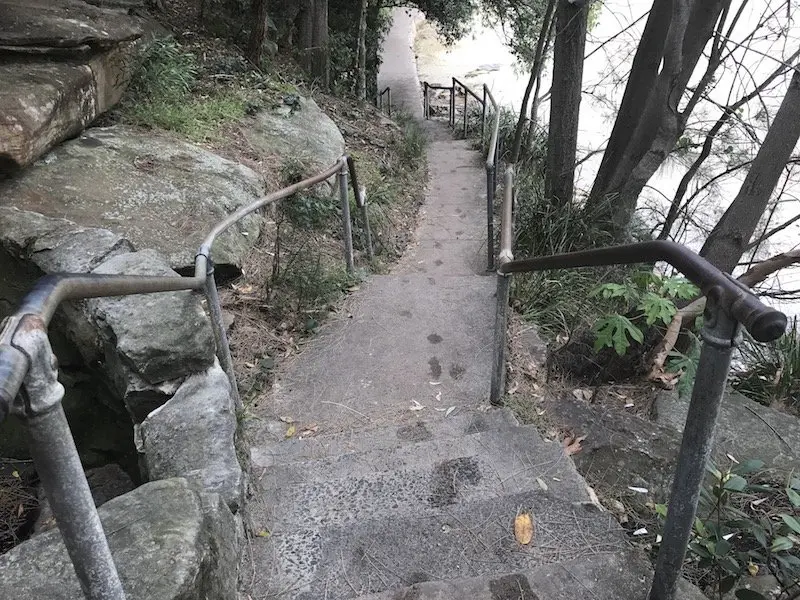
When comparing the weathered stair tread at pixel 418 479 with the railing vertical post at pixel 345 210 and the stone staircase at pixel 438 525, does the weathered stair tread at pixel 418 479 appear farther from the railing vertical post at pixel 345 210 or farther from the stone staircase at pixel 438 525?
the railing vertical post at pixel 345 210

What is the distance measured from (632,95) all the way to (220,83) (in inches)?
170

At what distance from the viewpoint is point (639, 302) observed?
11.1 ft

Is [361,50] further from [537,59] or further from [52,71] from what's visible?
[52,71]

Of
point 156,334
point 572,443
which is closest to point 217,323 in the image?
point 156,334

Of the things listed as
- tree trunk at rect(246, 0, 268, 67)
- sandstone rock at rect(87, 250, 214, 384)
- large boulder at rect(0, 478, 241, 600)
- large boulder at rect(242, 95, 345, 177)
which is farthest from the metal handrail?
tree trunk at rect(246, 0, 268, 67)

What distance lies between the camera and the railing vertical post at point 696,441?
1.22 meters

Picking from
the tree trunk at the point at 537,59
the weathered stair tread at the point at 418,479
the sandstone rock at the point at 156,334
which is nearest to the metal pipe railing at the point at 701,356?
the weathered stair tread at the point at 418,479

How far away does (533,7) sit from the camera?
40.9ft

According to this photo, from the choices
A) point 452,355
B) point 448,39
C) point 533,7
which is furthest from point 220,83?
point 448,39

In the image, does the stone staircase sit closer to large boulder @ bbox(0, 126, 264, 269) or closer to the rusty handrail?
the rusty handrail

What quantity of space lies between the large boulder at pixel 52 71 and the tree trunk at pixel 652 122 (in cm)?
412

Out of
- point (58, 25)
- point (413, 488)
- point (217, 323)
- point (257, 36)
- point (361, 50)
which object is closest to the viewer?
point (413, 488)

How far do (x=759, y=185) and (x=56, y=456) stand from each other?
432 cm

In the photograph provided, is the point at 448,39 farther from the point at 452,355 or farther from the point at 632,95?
the point at 452,355
